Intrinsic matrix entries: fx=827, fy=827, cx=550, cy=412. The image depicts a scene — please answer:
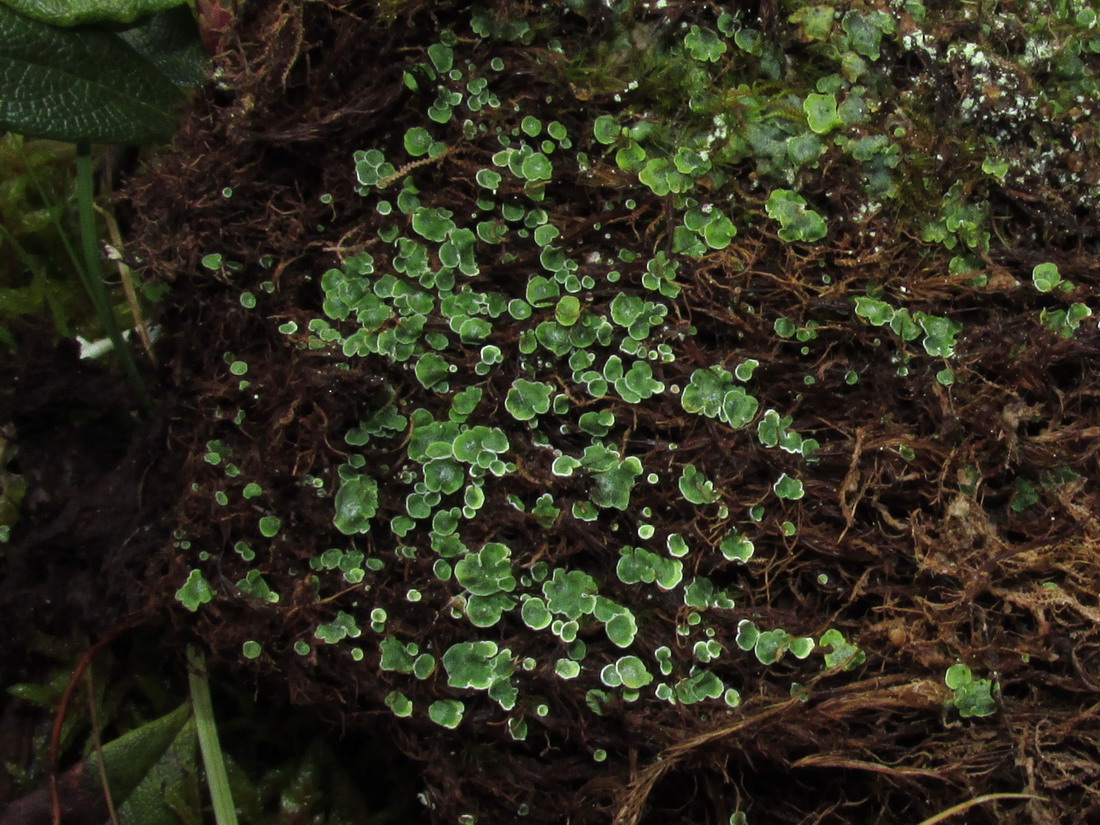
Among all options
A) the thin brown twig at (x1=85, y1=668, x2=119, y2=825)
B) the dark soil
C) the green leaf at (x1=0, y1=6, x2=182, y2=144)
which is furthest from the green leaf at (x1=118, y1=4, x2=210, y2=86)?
the thin brown twig at (x1=85, y1=668, x2=119, y2=825)

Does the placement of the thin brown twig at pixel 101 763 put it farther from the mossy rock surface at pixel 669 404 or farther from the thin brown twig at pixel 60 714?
the mossy rock surface at pixel 669 404

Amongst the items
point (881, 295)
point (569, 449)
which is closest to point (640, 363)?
point (569, 449)

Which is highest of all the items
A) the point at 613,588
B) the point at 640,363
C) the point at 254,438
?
the point at 640,363

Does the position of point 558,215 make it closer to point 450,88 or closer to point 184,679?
point 450,88

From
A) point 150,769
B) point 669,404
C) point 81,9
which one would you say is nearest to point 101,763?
point 150,769

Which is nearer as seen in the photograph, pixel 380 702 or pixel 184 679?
pixel 380 702

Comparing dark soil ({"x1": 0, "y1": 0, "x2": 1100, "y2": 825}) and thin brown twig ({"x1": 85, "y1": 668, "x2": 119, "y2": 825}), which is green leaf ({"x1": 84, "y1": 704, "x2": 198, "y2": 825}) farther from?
dark soil ({"x1": 0, "y1": 0, "x2": 1100, "y2": 825})

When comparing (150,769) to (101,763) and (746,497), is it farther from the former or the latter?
(746,497)

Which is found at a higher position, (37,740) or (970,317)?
(970,317)
